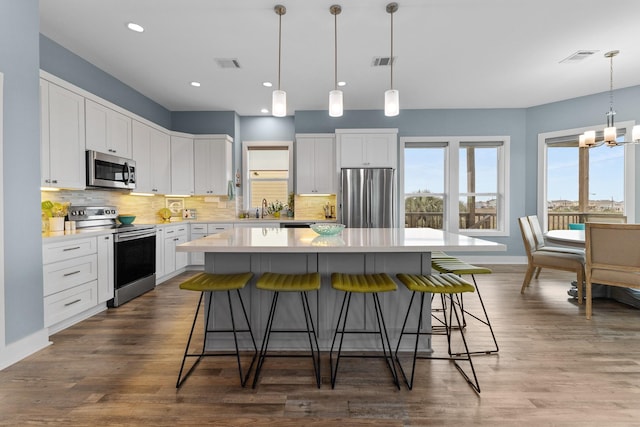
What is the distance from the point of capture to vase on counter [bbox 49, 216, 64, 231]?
2.99 metres

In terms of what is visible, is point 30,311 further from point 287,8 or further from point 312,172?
point 312,172

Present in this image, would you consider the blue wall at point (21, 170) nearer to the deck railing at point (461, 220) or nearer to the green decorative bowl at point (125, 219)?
the green decorative bowl at point (125, 219)

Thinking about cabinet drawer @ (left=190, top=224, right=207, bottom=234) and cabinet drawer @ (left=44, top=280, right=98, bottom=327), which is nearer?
cabinet drawer @ (left=44, top=280, right=98, bottom=327)

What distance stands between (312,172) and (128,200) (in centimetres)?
290

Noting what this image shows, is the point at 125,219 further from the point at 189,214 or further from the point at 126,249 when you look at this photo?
the point at 189,214

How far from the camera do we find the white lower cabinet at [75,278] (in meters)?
2.61

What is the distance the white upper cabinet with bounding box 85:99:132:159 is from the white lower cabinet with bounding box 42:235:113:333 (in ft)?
3.73

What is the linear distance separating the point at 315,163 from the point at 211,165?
1828 millimetres

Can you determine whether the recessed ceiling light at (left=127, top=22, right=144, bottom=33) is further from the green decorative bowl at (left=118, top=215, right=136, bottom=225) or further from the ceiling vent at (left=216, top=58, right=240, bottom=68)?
the green decorative bowl at (left=118, top=215, right=136, bottom=225)

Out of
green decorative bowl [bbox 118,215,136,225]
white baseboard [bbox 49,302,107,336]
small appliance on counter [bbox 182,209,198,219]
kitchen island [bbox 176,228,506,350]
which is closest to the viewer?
kitchen island [bbox 176,228,506,350]

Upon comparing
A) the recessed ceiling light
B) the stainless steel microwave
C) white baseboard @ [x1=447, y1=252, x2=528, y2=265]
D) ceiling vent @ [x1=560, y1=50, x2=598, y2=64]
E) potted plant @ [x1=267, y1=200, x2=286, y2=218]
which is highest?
ceiling vent @ [x1=560, y1=50, x2=598, y2=64]

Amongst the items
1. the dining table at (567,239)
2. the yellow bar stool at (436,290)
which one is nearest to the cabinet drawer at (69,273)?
the yellow bar stool at (436,290)

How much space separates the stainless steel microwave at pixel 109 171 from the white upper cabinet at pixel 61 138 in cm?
8

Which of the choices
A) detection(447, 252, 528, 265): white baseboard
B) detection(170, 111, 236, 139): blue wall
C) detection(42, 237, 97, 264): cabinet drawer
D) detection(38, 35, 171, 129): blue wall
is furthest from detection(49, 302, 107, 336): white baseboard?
detection(447, 252, 528, 265): white baseboard
